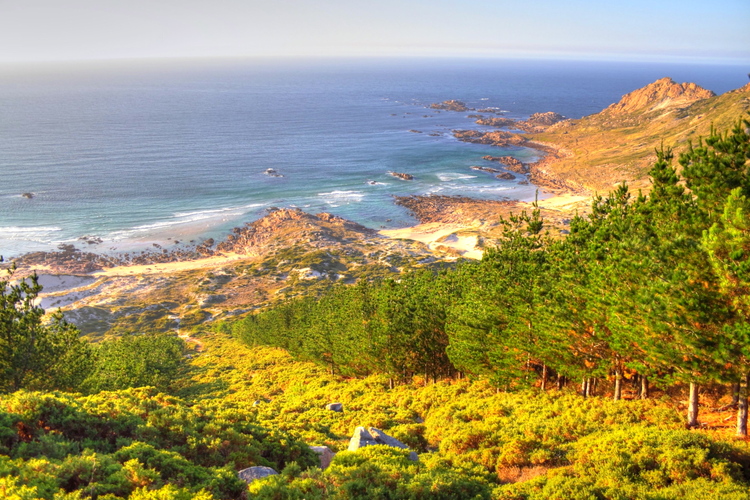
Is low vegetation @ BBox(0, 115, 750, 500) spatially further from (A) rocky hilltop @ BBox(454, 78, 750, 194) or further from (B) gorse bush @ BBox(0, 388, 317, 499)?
Answer: (A) rocky hilltop @ BBox(454, 78, 750, 194)

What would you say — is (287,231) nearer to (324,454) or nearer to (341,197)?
(341,197)

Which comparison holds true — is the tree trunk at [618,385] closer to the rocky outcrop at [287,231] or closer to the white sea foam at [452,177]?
the rocky outcrop at [287,231]

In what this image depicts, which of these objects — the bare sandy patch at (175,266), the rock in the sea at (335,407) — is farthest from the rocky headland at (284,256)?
the rock in the sea at (335,407)

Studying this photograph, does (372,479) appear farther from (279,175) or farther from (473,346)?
(279,175)

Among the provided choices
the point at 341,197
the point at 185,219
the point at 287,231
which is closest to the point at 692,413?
the point at 287,231

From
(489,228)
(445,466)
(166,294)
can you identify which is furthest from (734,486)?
(489,228)

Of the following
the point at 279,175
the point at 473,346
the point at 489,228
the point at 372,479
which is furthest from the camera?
the point at 279,175
